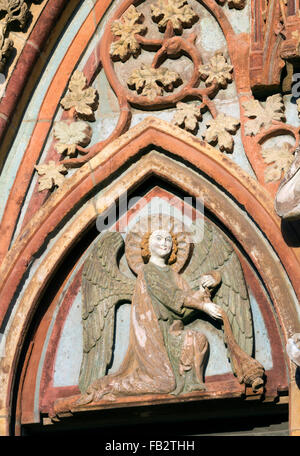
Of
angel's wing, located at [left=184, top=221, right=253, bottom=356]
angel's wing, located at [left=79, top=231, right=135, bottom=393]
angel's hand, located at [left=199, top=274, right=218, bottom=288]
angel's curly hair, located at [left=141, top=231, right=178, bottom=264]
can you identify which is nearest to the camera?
angel's wing, located at [left=184, top=221, right=253, bottom=356]

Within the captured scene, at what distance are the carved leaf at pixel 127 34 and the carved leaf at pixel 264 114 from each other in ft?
3.72

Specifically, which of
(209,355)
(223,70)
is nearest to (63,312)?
(209,355)

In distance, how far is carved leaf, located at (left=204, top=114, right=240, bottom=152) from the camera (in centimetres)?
1020

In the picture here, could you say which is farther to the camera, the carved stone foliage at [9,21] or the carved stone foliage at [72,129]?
the carved stone foliage at [9,21]

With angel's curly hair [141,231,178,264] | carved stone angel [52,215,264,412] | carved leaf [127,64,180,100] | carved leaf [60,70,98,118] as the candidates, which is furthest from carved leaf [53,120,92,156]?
angel's curly hair [141,231,178,264]

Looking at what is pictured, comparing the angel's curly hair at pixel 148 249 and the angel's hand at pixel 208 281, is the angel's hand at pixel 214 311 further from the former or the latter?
the angel's curly hair at pixel 148 249

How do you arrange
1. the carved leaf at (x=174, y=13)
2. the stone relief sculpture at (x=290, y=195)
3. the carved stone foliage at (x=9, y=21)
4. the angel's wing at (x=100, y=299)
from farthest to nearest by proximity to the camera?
1. the carved stone foliage at (x=9, y=21)
2. the carved leaf at (x=174, y=13)
3. the angel's wing at (x=100, y=299)
4. the stone relief sculpture at (x=290, y=195)

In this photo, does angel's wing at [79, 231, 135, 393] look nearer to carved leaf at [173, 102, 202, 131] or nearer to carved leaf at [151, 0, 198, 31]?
carved leaf at [173, 102, 202, 131]

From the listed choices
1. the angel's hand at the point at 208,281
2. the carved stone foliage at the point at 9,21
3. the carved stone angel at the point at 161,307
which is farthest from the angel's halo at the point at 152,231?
the carved stone foliage at the point at 9,21

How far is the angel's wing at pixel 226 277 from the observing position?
388 inches

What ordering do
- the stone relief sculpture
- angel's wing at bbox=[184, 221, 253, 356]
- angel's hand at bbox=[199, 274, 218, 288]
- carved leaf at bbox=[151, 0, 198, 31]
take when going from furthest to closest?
carved leaf at bbox=[151, 0, 198, 31]
angel's hand at bbox=[199, 274, 218, 288]
angel's wing at bbox=[184, 221, 253, 356]
the stone relief sculpture

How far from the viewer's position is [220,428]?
399 inches

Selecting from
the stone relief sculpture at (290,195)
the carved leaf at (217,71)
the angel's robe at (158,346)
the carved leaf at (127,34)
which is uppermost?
the carved leaf at (127,34)

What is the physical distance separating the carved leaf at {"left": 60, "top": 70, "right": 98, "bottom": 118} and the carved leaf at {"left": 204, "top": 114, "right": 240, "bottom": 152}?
3.22 feet
